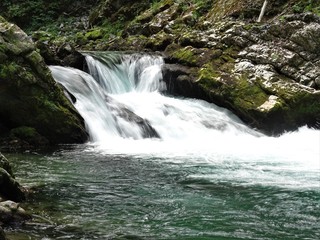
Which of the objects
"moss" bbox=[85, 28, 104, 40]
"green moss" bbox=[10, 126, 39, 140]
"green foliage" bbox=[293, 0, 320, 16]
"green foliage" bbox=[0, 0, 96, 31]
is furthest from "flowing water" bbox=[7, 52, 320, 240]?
"green foliage" bbox=[0, 0, 96, 31]

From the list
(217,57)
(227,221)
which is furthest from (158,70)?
(227,221)

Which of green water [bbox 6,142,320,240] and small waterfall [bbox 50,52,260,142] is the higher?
small waterfall [bbox 50,52,260,142]

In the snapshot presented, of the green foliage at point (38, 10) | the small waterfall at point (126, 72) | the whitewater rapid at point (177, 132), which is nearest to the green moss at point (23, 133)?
the whitewater rapid at point (177, 132)

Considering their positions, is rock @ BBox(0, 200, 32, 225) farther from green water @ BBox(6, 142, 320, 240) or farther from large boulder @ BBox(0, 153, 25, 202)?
large boulder @ BBox(0, 153, 25, 202)

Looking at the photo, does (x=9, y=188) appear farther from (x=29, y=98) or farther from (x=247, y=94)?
(x=247, y=94)

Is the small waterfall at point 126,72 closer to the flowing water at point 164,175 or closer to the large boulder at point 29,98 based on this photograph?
the flowing water at point 164,175

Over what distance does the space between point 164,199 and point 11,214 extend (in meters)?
2.31

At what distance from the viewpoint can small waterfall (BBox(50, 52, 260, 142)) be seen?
1303 centimetres

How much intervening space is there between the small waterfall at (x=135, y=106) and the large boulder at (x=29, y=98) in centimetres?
93

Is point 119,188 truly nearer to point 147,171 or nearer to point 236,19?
point 147,171

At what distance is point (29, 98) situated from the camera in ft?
37.1

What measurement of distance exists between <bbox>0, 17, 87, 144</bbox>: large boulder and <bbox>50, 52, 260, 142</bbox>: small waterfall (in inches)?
36.6

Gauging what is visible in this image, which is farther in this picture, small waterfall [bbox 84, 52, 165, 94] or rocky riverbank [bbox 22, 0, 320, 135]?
small waterfall [bbox 84, 52, 165, 94]

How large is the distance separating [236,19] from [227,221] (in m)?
15.1
